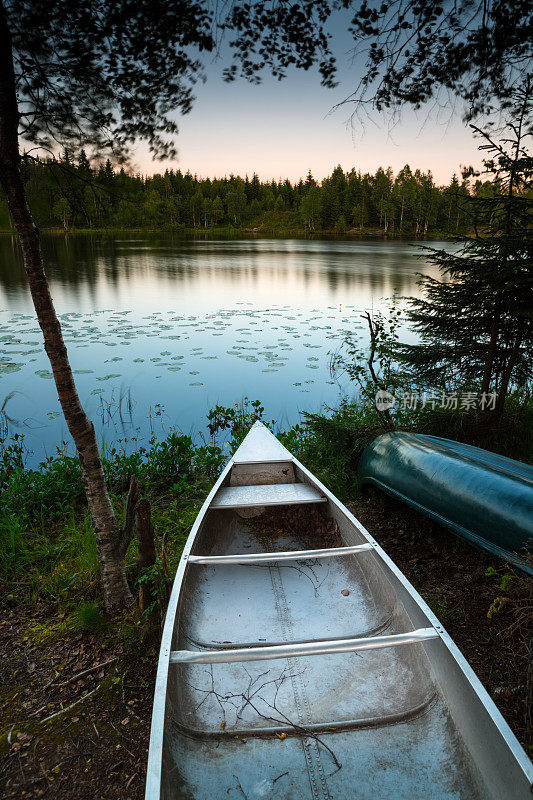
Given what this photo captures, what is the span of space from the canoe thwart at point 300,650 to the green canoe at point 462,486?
46.3 inches

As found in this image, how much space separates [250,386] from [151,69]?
6.04 metres

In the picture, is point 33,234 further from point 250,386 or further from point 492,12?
point 250,386

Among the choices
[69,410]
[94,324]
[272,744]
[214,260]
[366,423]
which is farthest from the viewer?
[214,260]

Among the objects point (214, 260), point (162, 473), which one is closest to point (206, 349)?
point (162, 473)

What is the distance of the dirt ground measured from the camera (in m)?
2.22

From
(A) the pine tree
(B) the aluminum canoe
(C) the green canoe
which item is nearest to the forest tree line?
(A) the pine tree

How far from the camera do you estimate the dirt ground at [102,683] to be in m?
2.22

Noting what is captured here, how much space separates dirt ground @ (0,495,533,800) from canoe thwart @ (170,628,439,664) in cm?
58

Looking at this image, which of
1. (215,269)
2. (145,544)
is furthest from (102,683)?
(215,269)

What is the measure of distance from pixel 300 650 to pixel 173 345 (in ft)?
30.1

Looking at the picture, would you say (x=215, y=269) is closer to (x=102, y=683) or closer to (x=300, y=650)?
(x=102, y=683)

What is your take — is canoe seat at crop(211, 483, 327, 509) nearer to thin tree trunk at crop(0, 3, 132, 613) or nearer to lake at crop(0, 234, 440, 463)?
thin tree trunk at crop(0, 3, 132, 613)

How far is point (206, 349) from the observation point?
10.3 meters

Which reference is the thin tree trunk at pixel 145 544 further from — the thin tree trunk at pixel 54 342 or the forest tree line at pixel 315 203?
the forest tree line at pixel 315 203
